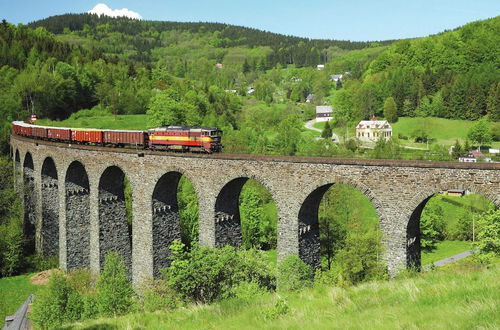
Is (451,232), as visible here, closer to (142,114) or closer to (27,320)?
(27,320)

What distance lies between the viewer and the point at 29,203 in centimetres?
5728

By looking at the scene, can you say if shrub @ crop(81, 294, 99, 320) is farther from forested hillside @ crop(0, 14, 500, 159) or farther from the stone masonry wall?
forested hillside @ crop(0, 14, 500, 159)

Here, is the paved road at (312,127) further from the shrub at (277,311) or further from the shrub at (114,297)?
the shrub at (277,311)

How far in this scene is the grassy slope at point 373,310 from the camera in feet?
39.7

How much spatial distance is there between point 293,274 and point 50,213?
3685cm

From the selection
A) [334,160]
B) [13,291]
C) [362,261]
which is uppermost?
[334,160]

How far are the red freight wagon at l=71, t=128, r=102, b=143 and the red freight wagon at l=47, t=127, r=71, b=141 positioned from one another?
991 millimetres

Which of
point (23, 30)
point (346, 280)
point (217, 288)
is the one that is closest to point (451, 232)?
point (346, 280)

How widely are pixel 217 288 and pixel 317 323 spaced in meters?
16.3

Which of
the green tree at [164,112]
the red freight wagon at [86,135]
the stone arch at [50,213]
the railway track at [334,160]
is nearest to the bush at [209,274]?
the railway track at [334,160]

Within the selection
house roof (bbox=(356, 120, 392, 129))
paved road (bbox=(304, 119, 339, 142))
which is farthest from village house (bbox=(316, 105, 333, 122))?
house roof (bbox=(356, 120, 392, 129))

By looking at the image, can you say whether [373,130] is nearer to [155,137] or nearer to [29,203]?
[155,137]

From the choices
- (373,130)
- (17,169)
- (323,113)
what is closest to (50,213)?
(17,169)

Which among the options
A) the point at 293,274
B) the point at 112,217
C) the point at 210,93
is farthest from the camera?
the point at 210,93
